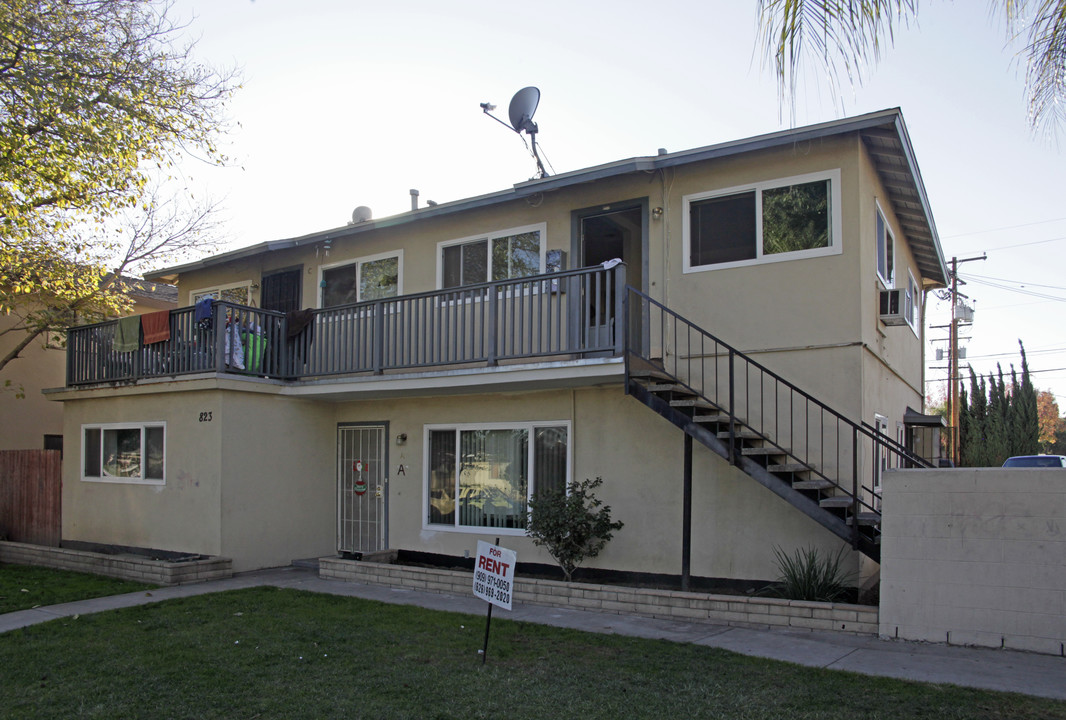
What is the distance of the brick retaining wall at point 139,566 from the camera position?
36.9 feet

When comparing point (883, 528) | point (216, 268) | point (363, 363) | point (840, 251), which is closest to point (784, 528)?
point (883, 528)

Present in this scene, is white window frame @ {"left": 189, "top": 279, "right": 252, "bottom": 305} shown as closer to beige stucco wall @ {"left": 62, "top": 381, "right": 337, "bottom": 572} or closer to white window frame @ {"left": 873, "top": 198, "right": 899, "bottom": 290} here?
beige stucco wall @ {"left": 62, "top": 381, "right": 337, "bottom": 572}

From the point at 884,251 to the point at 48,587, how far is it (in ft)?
40.4

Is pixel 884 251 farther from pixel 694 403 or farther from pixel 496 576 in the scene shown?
pixel 496 576

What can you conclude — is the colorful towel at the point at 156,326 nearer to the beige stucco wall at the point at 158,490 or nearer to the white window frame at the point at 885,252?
the beige stucco wall at the point at 158,490

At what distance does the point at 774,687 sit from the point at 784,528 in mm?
3742

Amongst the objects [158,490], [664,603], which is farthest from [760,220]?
[158,490]

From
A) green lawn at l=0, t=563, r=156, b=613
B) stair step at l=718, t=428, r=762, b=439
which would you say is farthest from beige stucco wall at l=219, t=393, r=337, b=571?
stair step at l=718, t=428, r=762, b=439

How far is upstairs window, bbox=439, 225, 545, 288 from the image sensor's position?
1209cm

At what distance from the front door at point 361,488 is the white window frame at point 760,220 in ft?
19.6

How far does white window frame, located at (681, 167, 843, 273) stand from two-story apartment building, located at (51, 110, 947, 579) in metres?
0.03

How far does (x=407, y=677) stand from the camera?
650 cm

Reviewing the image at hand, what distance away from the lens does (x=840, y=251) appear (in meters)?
9.66

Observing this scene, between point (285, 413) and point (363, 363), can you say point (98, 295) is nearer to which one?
point (285, 413)
